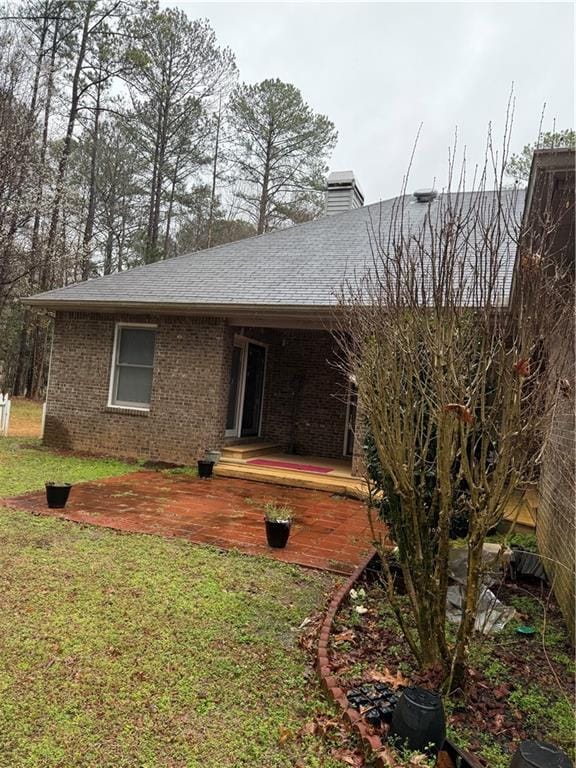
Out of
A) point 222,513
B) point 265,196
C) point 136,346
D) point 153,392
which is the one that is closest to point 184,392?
point 153,392

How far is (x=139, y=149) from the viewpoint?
20969 millimetres

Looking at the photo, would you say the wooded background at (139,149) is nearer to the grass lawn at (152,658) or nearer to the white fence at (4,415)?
the white fence at (4,415)

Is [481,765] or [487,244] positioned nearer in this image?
[481,765]

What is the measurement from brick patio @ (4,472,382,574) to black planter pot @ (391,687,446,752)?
7.53 feet

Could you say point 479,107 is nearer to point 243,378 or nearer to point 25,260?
point 243,378

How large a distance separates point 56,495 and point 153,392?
13.1ft

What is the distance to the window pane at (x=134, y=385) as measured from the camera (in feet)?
32.3

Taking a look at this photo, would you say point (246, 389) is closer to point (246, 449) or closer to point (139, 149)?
point (246, 449)

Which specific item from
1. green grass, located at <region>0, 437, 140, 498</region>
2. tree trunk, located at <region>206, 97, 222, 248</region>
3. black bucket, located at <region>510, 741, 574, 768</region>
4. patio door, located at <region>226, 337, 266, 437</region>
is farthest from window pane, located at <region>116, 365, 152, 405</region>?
tree trunk, located at <region>206, 97, 222, 248</region>

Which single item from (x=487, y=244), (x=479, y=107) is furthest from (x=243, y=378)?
(x=487, y=244)

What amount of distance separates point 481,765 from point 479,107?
12.9 feet

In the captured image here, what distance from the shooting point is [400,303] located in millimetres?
3193

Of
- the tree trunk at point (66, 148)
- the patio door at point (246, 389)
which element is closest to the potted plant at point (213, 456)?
the patio door at point (246, 389)

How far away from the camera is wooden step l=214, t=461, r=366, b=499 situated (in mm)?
8117
